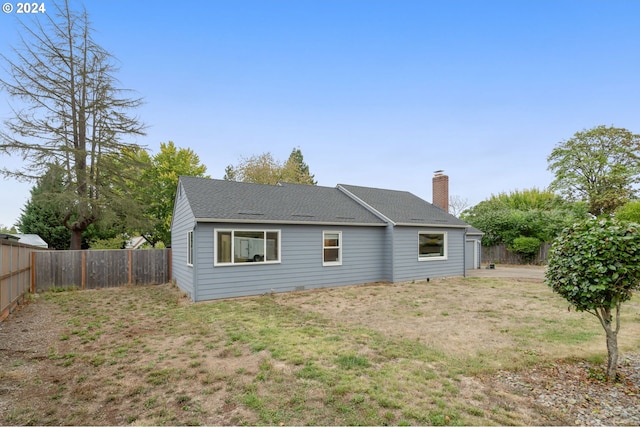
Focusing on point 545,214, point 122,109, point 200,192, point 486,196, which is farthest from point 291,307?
point 486,196

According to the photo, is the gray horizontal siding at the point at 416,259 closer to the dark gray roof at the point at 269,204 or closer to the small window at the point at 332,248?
the dark gray roof at the point at 269,204

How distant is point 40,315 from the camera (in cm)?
819

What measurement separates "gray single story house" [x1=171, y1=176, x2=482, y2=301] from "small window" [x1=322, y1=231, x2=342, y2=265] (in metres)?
0.04

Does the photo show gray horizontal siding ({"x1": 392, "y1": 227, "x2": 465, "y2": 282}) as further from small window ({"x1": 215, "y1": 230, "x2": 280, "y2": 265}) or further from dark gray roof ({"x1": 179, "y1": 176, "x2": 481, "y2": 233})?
small window ({"x1": 215, "y1": 230, "x2": 280, "y2": 265})

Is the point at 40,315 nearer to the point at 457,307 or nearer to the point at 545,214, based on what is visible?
the point at 457,307

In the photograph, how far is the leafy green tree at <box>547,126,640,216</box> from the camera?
25406mm

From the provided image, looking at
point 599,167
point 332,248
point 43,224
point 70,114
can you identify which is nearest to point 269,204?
point 332,248

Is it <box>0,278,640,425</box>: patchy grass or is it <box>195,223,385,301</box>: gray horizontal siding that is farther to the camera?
<box>195,223,385,301</box>: gray horizontal siding

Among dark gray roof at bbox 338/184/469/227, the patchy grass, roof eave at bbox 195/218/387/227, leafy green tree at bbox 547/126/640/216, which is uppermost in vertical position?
leafy green tree at bbox 547/126/640/216

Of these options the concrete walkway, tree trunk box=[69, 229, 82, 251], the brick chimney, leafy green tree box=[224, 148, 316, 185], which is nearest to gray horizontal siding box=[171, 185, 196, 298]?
tree trunk box=[69, 229, 82, 251]

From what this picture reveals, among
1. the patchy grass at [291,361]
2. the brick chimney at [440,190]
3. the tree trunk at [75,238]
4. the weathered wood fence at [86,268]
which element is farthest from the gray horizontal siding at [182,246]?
the brick chimney at [440,190]

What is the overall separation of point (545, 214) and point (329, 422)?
2539 cm

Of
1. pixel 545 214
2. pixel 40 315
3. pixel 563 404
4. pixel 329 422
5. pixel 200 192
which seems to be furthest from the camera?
pixel 545 214

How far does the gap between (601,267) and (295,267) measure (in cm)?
888
